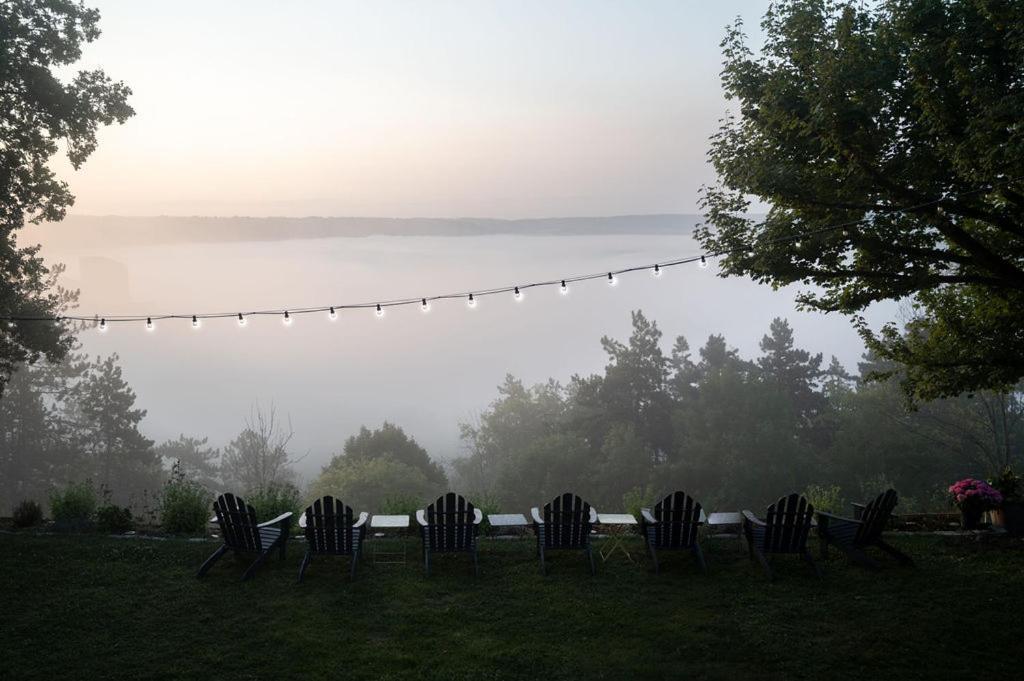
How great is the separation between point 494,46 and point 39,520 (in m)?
13.4

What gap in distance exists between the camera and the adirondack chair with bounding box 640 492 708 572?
638cm

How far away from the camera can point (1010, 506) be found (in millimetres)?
7316

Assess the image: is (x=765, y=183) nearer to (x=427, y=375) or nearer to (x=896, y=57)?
(x=896, y=57)

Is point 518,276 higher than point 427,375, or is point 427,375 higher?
point 518,276

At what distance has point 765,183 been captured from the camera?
7137mm

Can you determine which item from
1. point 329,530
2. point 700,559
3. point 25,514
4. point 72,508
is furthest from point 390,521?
point 25,514

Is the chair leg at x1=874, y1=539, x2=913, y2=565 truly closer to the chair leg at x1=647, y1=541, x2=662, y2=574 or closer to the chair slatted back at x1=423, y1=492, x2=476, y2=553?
the chair leg at x1=647, y1=541, x2=662, y2=574

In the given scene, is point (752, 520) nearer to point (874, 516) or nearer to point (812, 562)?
point (812, 562)

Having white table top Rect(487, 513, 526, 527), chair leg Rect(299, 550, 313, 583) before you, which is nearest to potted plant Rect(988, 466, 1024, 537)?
white table top Rect(487, 513, 526, 527)

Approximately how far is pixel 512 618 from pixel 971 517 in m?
5.47

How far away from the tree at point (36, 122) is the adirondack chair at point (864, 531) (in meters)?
11.6

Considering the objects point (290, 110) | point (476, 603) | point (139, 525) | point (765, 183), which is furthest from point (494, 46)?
point (476, 603)

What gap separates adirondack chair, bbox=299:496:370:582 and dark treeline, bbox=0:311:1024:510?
80.3ft

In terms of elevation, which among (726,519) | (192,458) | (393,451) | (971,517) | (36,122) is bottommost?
(971,517)
